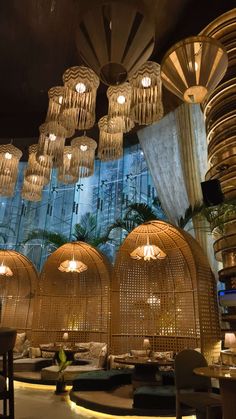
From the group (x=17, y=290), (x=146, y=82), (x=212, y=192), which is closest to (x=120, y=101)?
(x=146, y=82)

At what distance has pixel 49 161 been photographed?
5.43 m

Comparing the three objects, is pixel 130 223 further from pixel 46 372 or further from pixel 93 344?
pixel 46 372

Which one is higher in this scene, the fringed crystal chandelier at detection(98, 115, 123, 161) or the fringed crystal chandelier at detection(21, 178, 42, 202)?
the fringed crystal chandelier at detection(98, 115, 123, 161)

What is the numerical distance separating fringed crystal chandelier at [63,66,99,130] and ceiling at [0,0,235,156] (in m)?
1.03

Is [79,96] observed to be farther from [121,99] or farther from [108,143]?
[108,143]

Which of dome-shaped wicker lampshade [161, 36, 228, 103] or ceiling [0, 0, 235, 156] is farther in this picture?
ceiling [0, 0, 235, 156]

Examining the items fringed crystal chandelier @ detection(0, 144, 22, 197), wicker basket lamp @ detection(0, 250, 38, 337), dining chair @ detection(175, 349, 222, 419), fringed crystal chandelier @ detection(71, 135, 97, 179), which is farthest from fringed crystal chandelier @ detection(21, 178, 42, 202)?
dining chair @ detection(175, 349, 222, 419)

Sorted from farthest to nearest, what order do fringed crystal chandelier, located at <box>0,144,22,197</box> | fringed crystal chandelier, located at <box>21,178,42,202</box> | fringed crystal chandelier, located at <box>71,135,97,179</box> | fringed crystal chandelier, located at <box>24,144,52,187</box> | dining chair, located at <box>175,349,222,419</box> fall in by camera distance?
1. fringed crystal chandelier, located at <box>21,178,42,202</box>
2. fringed crystal chandelier, located at <box>0,144,22,197</box>
3. fringed crystal chandelier, located at <box>24,144,52,187</box>
4. fringed crystal chandelier, located at <box>71,135,97,179</box>
5. dining chair, located at <box>175,349,222,419</box>

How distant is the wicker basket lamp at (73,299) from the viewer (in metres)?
8.05

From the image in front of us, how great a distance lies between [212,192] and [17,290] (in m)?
6.85

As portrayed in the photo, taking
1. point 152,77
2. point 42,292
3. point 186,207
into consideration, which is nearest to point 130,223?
point 186,207

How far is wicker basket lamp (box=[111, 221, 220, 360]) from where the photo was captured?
6.68 m

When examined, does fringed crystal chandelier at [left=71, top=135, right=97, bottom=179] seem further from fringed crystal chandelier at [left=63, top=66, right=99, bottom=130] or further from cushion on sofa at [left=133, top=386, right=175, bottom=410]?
cushion on sofa at [left=133, top=386, right=175, bottom=410]

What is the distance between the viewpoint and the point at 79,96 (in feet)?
13.3
